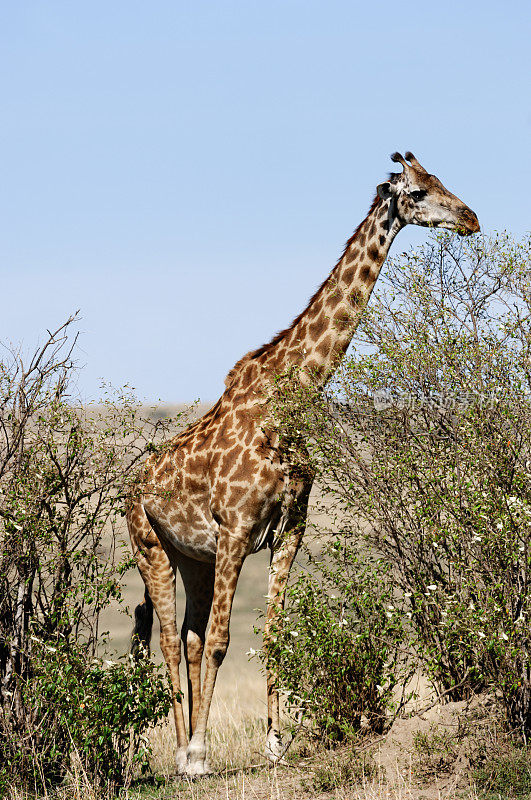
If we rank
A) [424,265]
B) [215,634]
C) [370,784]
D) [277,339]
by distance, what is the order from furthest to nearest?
[277,339] → [215,634] → [424,265] → [370,784]

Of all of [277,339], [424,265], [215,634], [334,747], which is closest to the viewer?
[334,747]

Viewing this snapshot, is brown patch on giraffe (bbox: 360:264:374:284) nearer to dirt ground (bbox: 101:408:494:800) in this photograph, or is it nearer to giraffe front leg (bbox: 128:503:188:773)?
dirt ground (bbox: 101:408:494:800)

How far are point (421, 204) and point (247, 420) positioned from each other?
2624 millimetres

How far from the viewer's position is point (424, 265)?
8.34m

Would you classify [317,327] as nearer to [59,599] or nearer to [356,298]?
[356,298]

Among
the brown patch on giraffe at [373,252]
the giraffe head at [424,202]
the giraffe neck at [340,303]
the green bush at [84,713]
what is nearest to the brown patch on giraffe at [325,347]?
the giraffe neck at [340,303]

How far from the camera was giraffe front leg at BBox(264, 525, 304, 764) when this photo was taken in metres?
8.23

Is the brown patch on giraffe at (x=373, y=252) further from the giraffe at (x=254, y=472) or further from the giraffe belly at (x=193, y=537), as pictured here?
the giraffe belly at (x=193, y=537)

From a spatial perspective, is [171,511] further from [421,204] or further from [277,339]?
[421,204]

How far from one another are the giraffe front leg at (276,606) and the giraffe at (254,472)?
0.01 meters

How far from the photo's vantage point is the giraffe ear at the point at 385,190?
29.6 ft

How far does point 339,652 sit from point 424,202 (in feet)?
13.8

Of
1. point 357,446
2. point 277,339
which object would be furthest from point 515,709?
point 277,339

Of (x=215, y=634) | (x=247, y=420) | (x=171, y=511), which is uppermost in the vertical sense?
(x=247, y=420)
